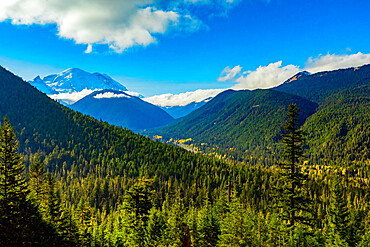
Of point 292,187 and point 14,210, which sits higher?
point 292,187

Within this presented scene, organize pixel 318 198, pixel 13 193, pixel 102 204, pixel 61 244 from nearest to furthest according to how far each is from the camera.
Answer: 1. pixel 13 193
2. pixel 61 244
3. pixel 102 204
4. pixel 318 198

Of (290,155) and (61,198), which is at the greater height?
(290,155)

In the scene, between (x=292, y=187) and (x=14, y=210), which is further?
(x=14, y=210)

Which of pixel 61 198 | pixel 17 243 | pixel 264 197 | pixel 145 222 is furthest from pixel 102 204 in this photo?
pixel 17 243

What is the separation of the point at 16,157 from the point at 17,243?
492 inches

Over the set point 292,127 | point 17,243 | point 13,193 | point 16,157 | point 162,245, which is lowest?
point 162,245

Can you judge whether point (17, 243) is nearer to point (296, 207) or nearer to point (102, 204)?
point (296, 207)

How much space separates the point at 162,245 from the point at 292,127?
31.6 metres

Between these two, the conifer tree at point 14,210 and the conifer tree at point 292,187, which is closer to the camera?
the conifer tree at point 292,187

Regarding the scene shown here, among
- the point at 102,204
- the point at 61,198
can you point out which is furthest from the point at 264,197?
the point at 61,198

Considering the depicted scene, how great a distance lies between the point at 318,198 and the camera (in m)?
192

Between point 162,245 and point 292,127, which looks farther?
point 162,245

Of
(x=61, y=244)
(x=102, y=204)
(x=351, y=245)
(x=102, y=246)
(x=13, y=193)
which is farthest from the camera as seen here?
(x=102, y=204)

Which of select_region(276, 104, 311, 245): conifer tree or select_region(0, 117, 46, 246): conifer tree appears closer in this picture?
select_region(276, 104, 311, 245): conifer tree
